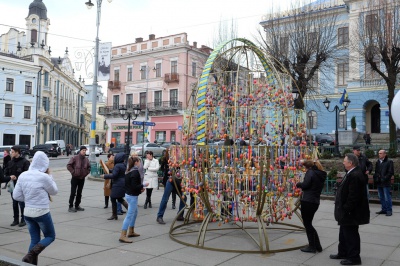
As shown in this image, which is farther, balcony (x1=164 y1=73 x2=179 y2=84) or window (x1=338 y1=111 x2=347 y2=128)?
balcony (x1=164 y1=73 x2=179 y2=84)

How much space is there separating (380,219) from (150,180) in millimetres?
5990

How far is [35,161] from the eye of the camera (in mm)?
5484

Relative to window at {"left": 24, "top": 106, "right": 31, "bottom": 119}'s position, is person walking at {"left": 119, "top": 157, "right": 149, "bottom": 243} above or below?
below

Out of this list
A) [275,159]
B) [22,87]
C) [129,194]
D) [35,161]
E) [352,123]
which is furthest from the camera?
[22,87]

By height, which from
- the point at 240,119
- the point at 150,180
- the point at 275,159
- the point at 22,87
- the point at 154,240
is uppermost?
the point at 22,87

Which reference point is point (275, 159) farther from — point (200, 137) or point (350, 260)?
point (350, 260)

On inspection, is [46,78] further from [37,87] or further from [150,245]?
[150,245]

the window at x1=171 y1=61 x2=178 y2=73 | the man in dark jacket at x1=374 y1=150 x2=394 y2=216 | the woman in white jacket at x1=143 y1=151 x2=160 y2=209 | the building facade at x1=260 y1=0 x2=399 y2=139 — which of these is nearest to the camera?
the man in dark jacket at x1=374 y1=150 x2=394 y2=216

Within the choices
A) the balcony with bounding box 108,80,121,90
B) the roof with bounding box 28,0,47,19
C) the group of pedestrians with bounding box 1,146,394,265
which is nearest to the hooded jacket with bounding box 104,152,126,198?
the group of pedestrians with bounding box 1,146,394,265

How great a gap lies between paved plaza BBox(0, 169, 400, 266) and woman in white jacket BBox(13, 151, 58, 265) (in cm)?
62

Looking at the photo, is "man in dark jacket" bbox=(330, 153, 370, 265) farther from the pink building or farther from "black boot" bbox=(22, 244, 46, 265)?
the pink building

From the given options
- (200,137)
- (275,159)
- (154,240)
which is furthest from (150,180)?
(275,159)

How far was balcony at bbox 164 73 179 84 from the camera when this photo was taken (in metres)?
44.6

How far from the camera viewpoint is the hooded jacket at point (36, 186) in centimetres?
534
